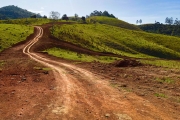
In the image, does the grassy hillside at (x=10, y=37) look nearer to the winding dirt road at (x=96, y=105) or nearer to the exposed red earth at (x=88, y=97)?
the exposed red earth at (x=88, y=97)

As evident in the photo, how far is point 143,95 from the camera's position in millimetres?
15484

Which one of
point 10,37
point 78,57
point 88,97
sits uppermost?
point 10,37

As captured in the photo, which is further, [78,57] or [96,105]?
[78,57]

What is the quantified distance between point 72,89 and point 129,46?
4782 cm

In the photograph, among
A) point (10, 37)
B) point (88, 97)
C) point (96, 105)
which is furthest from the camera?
point (10, 37)

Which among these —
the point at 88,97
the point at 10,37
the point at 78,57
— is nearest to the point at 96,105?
the point at 88,97

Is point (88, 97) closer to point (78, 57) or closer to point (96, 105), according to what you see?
point (96, 105)

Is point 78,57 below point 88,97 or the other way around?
below

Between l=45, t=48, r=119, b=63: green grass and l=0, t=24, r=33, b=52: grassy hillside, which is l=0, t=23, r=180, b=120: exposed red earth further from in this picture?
l=0, t=24, r=33, b=52: grassy hillside

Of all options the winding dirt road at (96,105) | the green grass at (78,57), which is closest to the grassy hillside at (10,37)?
the green grass at (78,57)

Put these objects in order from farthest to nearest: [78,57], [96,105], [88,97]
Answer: [78,57], [88,97], [96,105]

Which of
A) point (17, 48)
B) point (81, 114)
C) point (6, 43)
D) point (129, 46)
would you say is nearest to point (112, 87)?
point (81, 114)

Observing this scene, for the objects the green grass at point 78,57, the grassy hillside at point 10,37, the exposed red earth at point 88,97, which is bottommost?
the green grass at point 78,57

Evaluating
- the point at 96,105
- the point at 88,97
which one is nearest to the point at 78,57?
the point at 88,97
